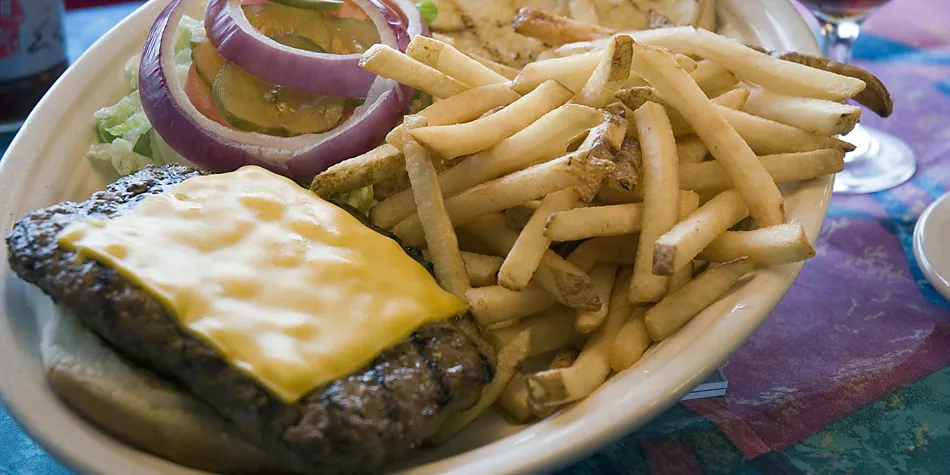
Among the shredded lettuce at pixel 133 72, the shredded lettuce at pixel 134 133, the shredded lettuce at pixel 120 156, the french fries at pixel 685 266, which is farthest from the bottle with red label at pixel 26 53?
the french fries at pixel 685 266

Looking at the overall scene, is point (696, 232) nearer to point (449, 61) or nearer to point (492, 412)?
point (492, 412)

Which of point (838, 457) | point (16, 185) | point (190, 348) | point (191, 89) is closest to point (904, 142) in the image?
point (838, 457)

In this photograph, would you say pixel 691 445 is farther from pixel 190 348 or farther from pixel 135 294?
pixel 135 294

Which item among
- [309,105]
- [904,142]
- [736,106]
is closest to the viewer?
[736,106]

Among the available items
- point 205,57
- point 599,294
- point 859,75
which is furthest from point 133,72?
point 859,75

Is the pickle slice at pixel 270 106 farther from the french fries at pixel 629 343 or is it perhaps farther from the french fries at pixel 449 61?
the french fries at pixel 629 343
